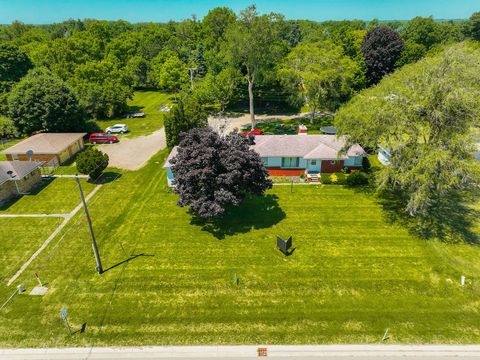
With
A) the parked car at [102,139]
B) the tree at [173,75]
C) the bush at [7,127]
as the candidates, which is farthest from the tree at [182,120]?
the tree at [173,75]

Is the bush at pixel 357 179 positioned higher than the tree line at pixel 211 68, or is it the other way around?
the tree line at pixel 211 68

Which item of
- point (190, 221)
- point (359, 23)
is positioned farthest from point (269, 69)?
point (359, 23)

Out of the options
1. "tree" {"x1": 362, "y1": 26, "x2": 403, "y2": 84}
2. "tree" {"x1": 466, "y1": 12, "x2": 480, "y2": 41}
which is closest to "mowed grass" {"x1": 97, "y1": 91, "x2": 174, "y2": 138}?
"tree" {"x1": 362, "y1": 26, "x2": 403, "y2": 84}

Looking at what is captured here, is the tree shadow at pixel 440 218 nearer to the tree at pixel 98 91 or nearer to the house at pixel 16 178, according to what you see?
the house at pixel 16 178

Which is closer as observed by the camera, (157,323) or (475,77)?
(157,323)

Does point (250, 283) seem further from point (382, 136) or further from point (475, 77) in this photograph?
point (475, 77)

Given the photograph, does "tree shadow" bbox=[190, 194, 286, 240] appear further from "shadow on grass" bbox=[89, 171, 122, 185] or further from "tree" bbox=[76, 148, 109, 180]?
"tree" bbox=[76, 148, 109, 180]
